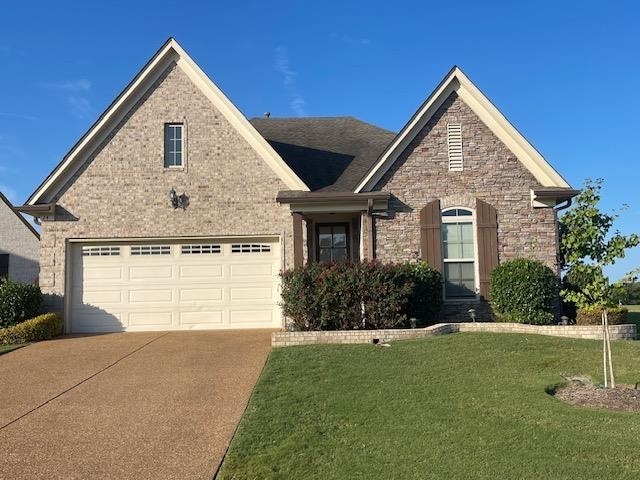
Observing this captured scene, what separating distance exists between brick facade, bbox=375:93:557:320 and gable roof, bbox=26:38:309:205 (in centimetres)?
256

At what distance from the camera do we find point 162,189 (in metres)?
14.4

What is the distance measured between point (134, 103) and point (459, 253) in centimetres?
927

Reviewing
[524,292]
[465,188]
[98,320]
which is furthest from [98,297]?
[524,292]

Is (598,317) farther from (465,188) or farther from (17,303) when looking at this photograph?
(17,303)

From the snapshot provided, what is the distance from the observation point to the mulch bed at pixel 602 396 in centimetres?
667

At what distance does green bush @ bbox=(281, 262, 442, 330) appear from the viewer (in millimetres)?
11586

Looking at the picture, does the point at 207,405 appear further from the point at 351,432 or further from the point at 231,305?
the point at 231,305

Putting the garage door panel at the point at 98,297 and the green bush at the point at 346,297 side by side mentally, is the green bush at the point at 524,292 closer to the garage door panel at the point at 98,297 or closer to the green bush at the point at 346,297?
the green bush at the point at 346,297

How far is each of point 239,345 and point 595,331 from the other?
7.38 metres

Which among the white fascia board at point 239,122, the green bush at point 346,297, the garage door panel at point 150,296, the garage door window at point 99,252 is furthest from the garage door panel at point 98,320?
the white fascia board at point 239,122

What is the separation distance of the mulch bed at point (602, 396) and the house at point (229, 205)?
6149 millimetres

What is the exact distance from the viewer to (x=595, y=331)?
1145 centimetres

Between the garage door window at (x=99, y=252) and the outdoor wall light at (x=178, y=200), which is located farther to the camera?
→ the garage door window at (x=99, y=252)

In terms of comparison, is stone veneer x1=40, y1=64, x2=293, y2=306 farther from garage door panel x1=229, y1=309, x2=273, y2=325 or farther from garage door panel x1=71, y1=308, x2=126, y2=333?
garage door panel x1=229, y1=309, x2=273, y2=325
